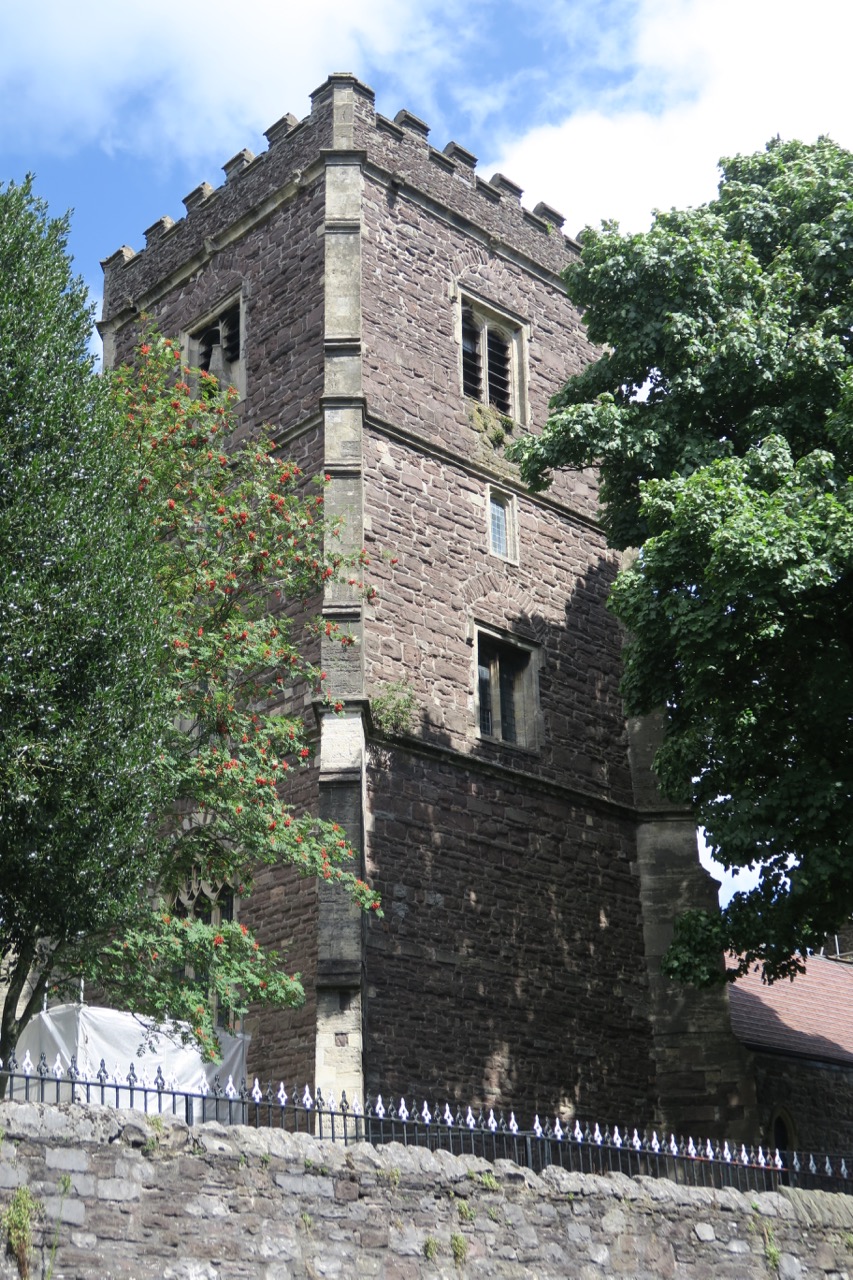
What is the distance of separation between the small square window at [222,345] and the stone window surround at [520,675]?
4929 mm

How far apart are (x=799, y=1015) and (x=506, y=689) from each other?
31.6 ft

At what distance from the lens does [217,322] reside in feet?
75.6

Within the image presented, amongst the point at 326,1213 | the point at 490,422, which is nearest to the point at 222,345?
the point at 490,422

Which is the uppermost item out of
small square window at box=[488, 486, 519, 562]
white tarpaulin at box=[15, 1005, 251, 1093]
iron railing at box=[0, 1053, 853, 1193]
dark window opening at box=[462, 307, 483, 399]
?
dark window opening at box=[462, 307, 483, 399]

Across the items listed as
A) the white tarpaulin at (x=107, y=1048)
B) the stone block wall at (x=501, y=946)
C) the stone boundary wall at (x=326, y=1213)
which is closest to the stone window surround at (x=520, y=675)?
the stone block wall at (x=501, y=946)

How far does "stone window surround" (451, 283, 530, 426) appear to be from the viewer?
73.5ft

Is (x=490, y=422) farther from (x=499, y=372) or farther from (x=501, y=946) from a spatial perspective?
(x=501, y=946)

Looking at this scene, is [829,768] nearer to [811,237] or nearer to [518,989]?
[518,989]

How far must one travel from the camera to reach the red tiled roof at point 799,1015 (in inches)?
938

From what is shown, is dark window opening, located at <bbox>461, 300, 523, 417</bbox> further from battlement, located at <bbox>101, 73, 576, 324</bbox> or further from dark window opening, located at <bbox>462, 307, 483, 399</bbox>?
battlement, located at <bbox>101, 73, 576, 324</bbox>

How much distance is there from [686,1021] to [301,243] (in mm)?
11742

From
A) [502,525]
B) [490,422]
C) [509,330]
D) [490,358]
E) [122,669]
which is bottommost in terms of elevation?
[122,669]

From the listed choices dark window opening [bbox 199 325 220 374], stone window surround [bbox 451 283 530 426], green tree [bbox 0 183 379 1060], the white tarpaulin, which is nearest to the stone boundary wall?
green tree [bbox 0 183 379 1060]

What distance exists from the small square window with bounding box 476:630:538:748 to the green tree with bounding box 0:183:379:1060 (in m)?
4.56
